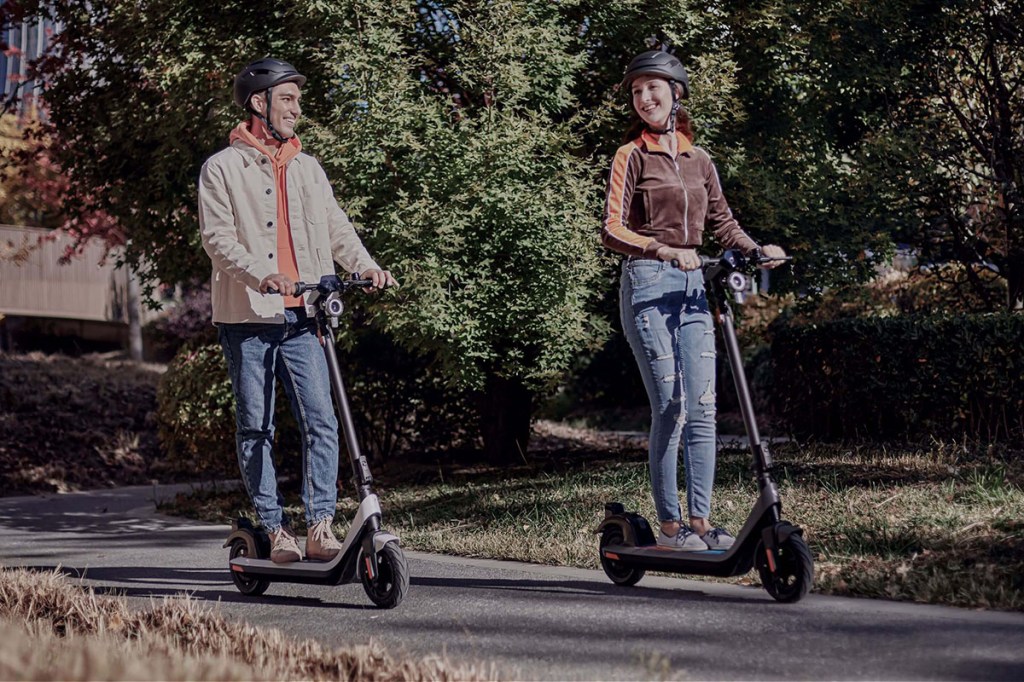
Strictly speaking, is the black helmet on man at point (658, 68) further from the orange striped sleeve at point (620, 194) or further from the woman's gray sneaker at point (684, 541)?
the woman's gray sneaker at point (684, 541)

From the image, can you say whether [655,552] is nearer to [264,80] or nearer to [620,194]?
[620,194]

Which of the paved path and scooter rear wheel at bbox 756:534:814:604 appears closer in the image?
the paved path

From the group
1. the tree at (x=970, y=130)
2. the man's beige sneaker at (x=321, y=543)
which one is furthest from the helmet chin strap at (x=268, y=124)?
the tree at (x=970, y=130)

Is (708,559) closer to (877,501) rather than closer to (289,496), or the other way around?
(877,501)

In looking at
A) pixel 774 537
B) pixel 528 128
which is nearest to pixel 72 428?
pixel 528 128

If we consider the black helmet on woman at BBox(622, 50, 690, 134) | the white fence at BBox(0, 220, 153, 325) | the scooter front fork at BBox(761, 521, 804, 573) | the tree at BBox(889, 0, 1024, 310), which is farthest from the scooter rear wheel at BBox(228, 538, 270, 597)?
the white fence at BBox(0, 220, 153, 325)

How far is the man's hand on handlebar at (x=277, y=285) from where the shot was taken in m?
5.01

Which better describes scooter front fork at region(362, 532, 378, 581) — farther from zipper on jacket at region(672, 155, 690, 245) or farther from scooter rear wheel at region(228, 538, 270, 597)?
zipper on jacket at region(672, 155, 690, 245)

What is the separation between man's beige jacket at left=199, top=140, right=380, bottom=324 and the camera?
207 inches

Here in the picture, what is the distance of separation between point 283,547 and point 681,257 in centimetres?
200

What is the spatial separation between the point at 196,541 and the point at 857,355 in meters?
5.01

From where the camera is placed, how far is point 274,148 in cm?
543

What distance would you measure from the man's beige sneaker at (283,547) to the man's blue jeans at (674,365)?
1483 mm

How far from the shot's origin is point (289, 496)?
34.0 feet
